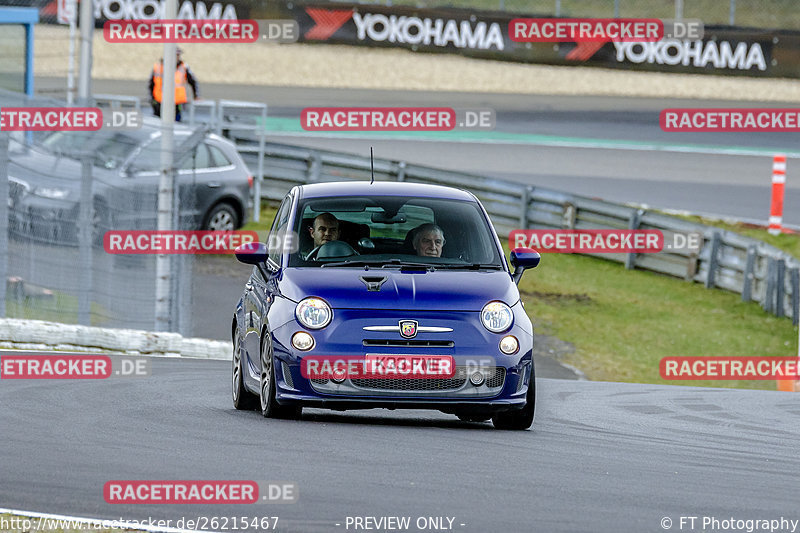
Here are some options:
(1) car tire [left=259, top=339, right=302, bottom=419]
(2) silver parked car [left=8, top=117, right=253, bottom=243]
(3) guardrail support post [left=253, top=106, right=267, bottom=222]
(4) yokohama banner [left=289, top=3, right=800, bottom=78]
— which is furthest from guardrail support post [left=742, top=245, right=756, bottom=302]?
(1) car tire [left=259, top=339, right=302, bottom=419]

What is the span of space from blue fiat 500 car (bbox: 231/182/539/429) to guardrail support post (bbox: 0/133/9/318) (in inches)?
198

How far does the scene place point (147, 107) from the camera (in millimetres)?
33156

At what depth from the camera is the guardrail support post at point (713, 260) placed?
1014 inches

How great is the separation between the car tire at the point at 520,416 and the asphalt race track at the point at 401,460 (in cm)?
10

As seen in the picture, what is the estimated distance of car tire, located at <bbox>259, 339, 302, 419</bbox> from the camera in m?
9.84

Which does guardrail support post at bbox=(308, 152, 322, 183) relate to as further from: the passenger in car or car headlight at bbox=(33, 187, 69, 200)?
the passenger in car

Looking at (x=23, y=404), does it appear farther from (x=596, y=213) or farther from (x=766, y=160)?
(x=766, y=160)

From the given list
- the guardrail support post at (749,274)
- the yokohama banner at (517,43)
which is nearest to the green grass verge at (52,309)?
the guardrail support post at (749,274)

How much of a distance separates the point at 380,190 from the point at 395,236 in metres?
0.32

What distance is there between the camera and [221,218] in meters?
24.4

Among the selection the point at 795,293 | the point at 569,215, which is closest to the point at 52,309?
the point at 795,293

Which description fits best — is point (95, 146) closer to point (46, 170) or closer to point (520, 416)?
point (46, 170)

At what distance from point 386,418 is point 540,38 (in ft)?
98.3

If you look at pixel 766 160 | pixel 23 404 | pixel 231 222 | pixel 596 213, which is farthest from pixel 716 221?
pixel 23 404
